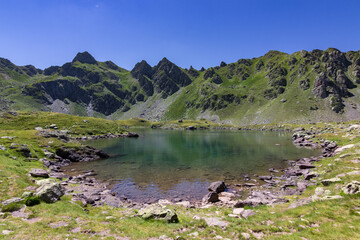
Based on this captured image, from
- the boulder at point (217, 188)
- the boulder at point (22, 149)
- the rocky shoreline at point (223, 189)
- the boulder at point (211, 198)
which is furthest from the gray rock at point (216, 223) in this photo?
the boulder at point (22, 149)

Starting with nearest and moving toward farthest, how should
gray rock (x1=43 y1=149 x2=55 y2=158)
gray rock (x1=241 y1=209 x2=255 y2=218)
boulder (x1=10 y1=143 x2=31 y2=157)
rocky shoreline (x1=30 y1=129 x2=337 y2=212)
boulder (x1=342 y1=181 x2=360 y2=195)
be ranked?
boulder (x1=342 y1=181 x2=360 y2=195), gray rock (x1=241 y1=209 x2=255 y2=218), rocky shoreline (x1=30 y1=129 x2=337 y2=212), boulder (x1=10 y1=143 x2=31 y2=157), gray rock (x1=43 y1=149 x2=55 y2=158)

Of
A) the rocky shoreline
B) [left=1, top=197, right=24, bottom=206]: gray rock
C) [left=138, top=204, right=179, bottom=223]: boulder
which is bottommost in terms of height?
the rocky shoreline

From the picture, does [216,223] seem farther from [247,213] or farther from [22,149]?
[22,149]

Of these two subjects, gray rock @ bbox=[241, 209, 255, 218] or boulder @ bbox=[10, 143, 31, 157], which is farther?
boulder @ bbox=[10, 143, 31, 157]

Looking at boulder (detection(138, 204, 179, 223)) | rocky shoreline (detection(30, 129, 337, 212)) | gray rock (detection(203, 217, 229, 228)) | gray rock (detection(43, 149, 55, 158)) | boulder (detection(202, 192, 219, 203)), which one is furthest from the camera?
gray rock (detection(43, 149, 55, 158))

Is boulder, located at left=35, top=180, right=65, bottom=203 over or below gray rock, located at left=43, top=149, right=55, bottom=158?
over

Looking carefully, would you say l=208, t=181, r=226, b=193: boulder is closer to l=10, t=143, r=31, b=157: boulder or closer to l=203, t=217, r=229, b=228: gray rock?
l=203, t=217, r=229, b=228: gray rock

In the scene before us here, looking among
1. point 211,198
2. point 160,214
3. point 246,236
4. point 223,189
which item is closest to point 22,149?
point 160,214

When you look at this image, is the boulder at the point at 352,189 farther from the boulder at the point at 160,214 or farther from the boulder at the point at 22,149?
the boulder at the point at 22,149

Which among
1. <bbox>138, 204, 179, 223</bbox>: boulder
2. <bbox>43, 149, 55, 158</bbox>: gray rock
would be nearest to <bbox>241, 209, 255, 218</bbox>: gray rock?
<bbox>138, 204, 179, 223</bbox>: boulder

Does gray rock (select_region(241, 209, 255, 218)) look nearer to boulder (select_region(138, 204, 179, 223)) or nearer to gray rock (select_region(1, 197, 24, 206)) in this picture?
boulder (select_region(138, 204, 179, 223))

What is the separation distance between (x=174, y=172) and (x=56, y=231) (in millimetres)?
30587

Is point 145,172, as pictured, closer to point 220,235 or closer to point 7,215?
point 7,215

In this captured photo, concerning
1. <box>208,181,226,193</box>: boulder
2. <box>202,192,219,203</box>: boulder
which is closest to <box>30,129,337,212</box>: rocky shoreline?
<box>202,192,219,203</box>: boulder
